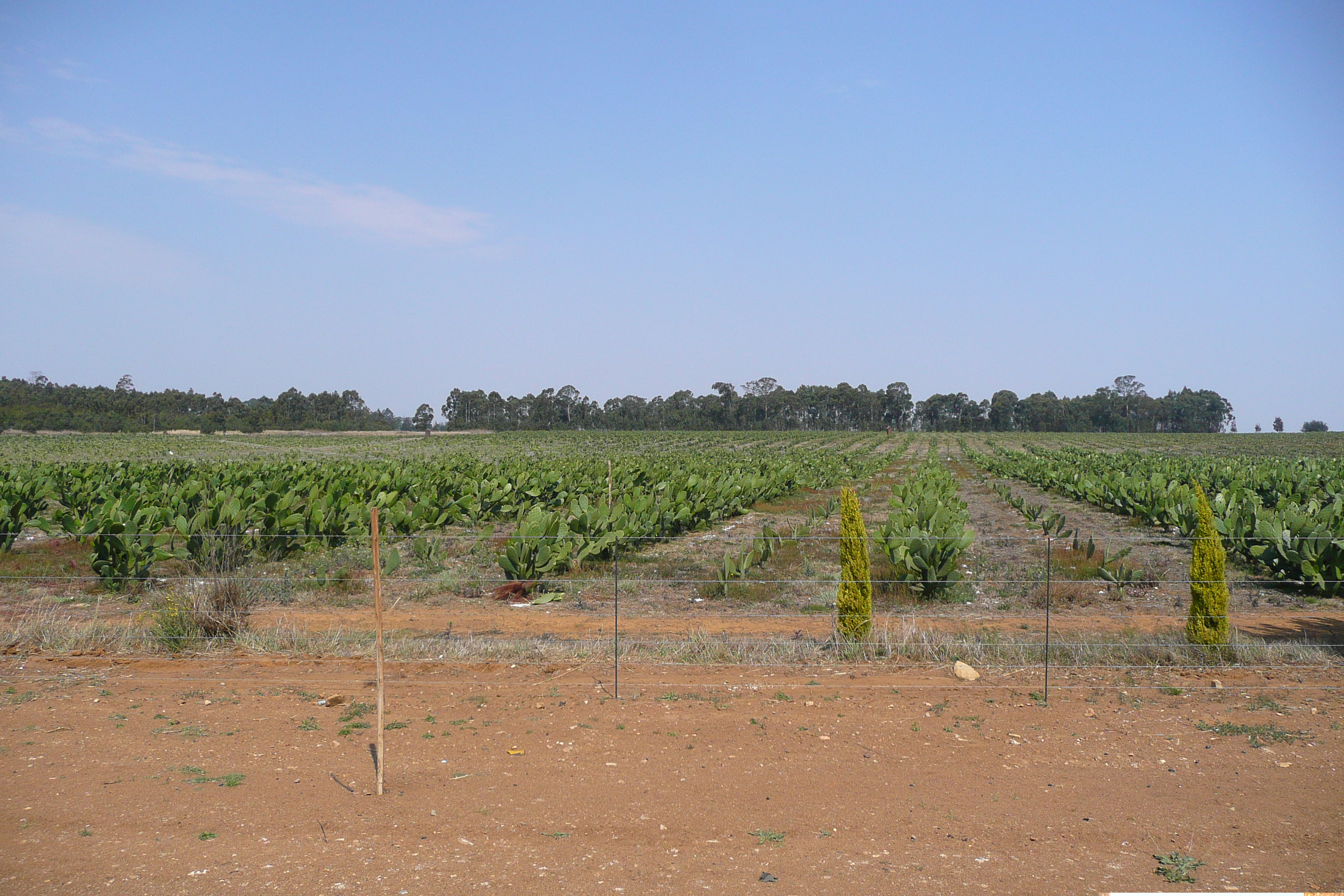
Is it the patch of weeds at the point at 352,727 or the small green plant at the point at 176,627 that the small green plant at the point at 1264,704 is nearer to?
the patch of weeds at the point at 352,727

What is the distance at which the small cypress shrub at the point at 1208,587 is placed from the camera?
759 cm

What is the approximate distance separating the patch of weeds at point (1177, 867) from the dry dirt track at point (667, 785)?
54 mm

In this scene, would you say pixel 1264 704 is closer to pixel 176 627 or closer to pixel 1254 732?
pixel 1254 732

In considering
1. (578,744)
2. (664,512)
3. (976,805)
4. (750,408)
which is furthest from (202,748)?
(750,408)

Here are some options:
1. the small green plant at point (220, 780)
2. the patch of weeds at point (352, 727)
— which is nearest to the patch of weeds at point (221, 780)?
the small green plant at point (220, 780)

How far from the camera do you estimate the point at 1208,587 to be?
758 centimetres

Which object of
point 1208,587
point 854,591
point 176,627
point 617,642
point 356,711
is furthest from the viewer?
point 176,627

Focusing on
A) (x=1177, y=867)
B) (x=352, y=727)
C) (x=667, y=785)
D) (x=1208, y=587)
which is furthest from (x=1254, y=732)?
(x=352, y=727)

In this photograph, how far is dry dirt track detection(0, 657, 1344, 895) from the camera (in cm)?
396

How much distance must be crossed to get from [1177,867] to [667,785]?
103 inches

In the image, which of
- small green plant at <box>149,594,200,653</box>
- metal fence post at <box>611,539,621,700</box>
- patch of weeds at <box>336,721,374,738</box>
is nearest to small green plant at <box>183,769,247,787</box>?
patch of weeds at <box>336,721,374,738</box>

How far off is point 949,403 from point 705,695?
510ft

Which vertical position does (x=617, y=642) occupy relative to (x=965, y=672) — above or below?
above

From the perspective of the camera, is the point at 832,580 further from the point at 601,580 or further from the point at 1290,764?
the point at 1290,764
